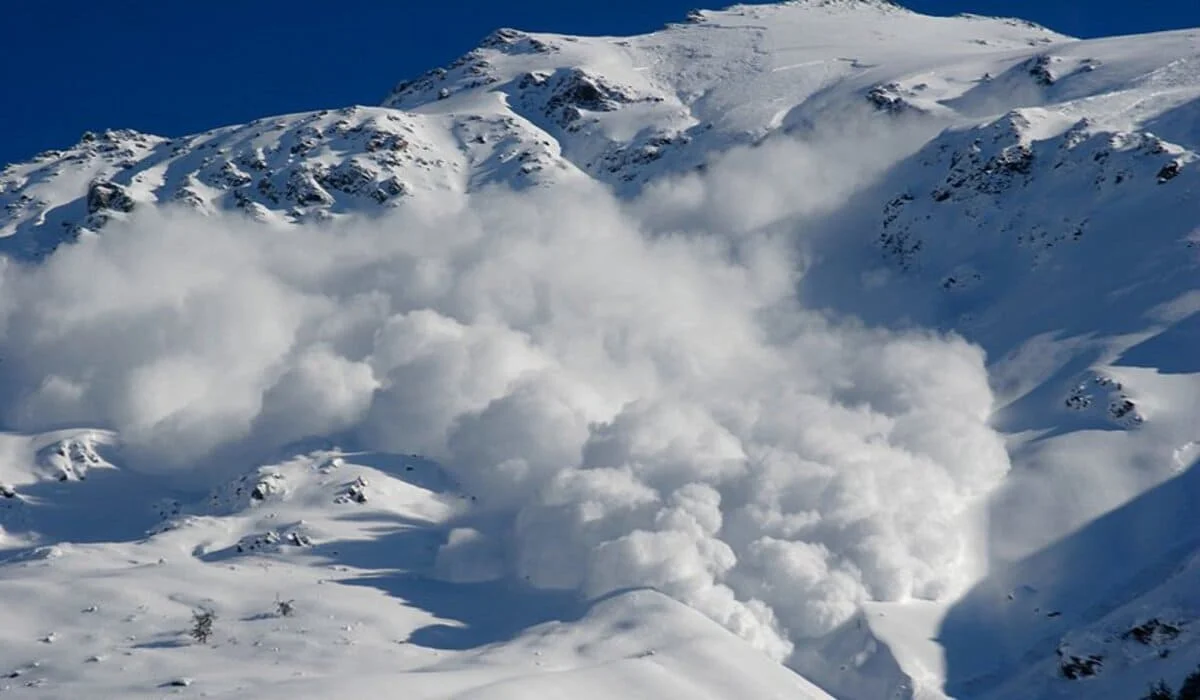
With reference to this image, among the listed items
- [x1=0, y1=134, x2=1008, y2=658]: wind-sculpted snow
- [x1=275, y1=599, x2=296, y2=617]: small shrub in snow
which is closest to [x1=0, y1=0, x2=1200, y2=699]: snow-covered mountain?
[x1=275, y1=599, x2=296, y2=617]: small shrub in snow

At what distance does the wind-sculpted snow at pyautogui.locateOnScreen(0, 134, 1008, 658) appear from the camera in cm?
6725

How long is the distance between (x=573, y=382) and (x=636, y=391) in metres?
6.25

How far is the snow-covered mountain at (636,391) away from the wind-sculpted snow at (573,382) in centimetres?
35

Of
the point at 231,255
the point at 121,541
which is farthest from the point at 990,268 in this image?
the point at 231,255

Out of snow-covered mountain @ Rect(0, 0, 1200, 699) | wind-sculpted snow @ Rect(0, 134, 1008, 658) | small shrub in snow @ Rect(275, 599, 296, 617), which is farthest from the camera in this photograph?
wind-sculpted snow @ Rect(0, 134, 1008, 658)

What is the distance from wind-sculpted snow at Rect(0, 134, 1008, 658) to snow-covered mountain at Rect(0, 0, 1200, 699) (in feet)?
1.15

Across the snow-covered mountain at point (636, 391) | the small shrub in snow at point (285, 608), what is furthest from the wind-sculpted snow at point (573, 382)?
the small shrub in snow at point (285, 608)

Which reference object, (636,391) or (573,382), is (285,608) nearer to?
(573,382)

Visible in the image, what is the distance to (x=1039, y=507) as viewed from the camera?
A: 65.9m

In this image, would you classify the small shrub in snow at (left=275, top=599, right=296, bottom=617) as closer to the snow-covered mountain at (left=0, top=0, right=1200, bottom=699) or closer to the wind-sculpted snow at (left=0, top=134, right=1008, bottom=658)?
the snow-covered mountain at (left=0, top=0, right=1200, bottom=699)

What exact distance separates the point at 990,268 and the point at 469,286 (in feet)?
156

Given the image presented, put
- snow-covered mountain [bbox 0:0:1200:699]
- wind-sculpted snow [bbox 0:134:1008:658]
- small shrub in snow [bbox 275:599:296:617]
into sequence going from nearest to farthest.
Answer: snow-covered mountain [bbox 0:0:1200:699]
small shrub in snow [bbox 275:599:296:617]
wind-sculpted snow [bbox 0:134:1008:658]

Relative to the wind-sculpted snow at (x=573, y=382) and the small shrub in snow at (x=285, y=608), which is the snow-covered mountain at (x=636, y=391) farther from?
the wind-sculpted snow at (x=573, y=382)

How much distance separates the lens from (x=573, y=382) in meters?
90.8
